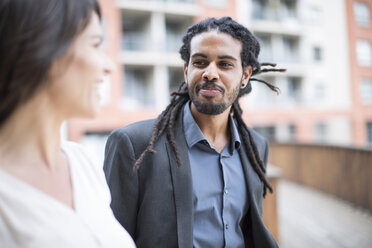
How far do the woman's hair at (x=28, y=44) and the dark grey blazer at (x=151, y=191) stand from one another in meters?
0.86

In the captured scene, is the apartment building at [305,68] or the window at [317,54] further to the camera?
the window at [317,54]

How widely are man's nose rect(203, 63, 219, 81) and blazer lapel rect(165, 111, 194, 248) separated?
47cm

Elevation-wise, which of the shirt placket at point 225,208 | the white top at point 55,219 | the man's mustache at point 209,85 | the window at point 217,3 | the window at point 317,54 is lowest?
the shirt placket at point 225,208

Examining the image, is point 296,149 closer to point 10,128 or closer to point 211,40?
point 211,40

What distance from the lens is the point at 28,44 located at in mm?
744

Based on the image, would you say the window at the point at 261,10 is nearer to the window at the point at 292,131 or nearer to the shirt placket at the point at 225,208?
the window at the point at 292,131

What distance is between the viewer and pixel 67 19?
2.65ft

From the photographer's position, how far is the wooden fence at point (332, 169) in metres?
5.30

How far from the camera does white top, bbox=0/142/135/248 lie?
2.39ft

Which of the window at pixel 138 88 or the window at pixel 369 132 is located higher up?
the window at pixel 138 88

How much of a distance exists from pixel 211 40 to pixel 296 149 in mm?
6754

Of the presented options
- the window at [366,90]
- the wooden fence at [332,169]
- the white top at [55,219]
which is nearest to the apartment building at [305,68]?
the window at [366,90]

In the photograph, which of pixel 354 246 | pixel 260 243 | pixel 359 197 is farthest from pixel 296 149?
pixel 260 243

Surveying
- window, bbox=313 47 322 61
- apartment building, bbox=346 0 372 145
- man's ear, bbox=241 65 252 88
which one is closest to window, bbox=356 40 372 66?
apartment building, bbox=346 0 372 145
